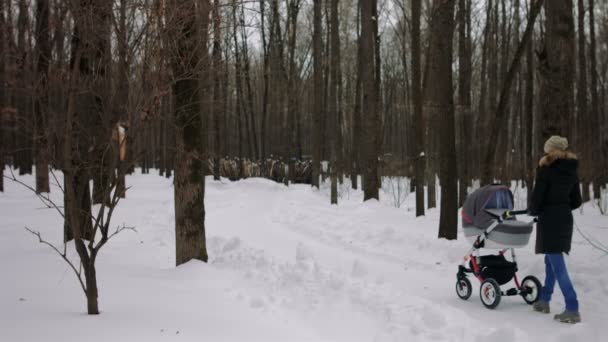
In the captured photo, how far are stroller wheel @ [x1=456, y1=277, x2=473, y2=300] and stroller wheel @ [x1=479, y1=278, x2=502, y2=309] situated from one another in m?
0.25

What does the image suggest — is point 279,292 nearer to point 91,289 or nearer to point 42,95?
point 91,289

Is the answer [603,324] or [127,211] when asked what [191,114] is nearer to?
[603,324]

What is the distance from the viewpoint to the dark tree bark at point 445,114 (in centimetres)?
973

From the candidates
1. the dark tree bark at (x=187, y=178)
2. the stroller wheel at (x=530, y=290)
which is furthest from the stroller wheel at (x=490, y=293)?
the dark tree bark at (x=187, y=178)

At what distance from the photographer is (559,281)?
5.31m

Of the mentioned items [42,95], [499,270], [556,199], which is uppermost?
[42,95]

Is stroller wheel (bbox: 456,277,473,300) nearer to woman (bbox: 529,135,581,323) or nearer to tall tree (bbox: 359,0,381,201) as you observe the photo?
woman (bbox: 529,135,581,323)

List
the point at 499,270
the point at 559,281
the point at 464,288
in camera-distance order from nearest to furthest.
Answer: the point at 559,281 < the point at 499,270 < the point at 464,288

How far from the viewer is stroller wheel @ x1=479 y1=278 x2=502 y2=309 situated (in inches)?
225

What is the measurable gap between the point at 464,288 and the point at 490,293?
434mm

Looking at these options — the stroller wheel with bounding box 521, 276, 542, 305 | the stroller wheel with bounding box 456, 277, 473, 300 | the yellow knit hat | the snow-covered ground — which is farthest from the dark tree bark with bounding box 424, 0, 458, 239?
the yellow knit hat

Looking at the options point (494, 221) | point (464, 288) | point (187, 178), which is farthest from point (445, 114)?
point (187, 178)

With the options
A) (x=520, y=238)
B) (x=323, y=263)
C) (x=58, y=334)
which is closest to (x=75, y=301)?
(x=58, y=334)

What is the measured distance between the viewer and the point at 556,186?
216 inches
